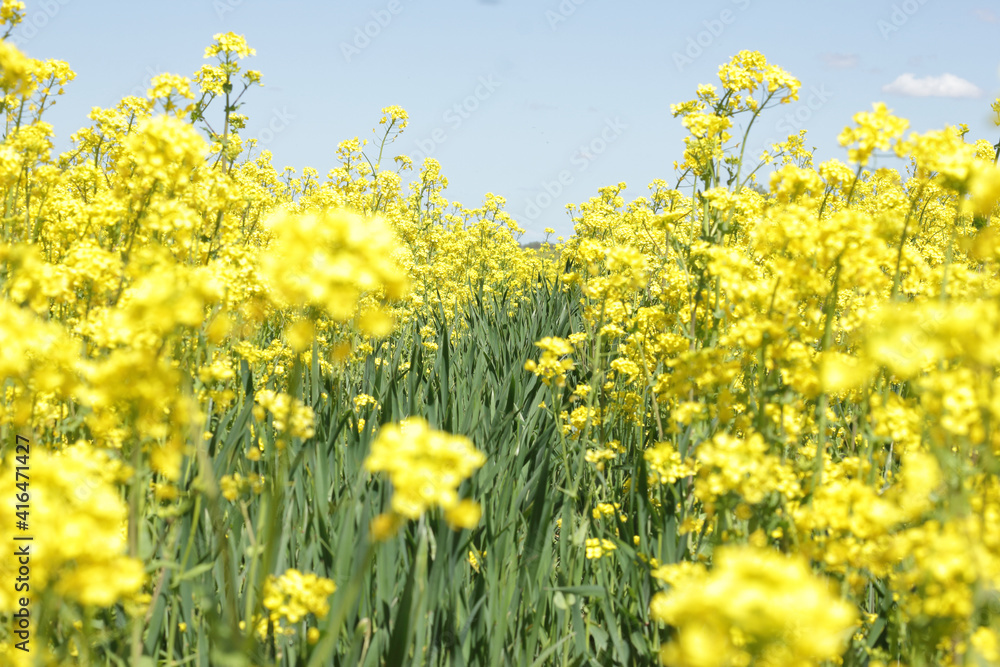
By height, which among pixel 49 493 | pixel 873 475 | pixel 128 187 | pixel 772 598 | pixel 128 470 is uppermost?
pixel 128 187

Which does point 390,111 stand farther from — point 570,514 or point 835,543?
point 835,543

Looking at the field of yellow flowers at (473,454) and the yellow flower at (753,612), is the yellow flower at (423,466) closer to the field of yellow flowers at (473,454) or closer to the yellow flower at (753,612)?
the field of yellow flowers at (473,454)

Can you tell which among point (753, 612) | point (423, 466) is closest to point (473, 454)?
point (423, 466)

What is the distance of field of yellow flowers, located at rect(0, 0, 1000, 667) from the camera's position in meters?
1.36

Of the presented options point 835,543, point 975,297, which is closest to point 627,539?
point 835,543

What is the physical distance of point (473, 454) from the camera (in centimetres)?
134

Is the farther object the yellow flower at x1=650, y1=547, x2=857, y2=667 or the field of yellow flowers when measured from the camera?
the field of yellow flowers

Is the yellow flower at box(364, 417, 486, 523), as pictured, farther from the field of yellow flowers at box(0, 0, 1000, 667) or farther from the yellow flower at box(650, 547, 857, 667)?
the yellow flower at box(650, 547, 857, 667)

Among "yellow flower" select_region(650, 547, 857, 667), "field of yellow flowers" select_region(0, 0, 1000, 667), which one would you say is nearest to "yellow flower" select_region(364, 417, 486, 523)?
"field of yellow flowers" select_region(0, 0, 1000, 667)

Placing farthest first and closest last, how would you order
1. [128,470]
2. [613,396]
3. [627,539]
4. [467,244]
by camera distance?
[467,244]
[613,396]
[627,539]
[128,470]

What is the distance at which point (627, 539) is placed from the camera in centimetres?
324

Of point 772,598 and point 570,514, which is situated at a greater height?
point 570,514

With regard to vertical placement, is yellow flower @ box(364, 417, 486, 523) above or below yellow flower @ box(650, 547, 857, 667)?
above

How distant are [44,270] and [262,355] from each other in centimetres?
197
